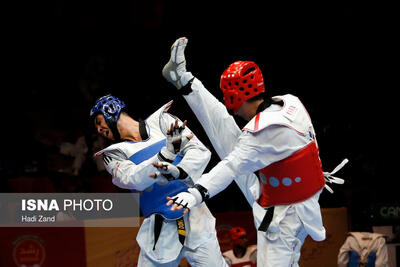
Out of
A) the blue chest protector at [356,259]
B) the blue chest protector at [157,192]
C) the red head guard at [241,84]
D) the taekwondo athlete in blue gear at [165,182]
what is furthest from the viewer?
the blue chest protector at [356,259]

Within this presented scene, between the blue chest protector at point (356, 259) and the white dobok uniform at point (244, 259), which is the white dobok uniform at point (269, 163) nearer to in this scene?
the white dobok uniform at point (244, 259)

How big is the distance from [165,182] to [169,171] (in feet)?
0.49

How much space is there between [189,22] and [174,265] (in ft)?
24.0

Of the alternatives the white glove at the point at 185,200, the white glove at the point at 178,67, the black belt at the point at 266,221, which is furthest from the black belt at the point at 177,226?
the white glove at the point at 178,67

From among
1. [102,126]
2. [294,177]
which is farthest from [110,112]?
[294,177]

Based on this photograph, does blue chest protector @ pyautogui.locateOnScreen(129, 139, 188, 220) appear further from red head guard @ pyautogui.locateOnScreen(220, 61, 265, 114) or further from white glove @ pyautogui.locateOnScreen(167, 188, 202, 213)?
white glove @ pyautogui.locateOnScreen(167, 188, 202, 213)

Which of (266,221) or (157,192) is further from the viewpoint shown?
(157,192)

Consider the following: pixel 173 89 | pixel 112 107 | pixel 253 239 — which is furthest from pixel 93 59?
pixel 112 107

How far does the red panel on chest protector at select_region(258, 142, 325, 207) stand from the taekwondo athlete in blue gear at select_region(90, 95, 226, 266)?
68cm

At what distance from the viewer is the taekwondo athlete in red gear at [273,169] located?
360 cm

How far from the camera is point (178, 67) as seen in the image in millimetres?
4617

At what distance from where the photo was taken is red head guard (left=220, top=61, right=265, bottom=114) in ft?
12.8

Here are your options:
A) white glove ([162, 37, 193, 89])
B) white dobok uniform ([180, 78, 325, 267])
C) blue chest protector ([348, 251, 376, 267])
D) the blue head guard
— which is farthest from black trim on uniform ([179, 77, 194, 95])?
blue chest protector ([348, 251, 376, 267])

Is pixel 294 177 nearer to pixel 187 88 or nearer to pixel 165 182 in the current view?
pixel 165 182
